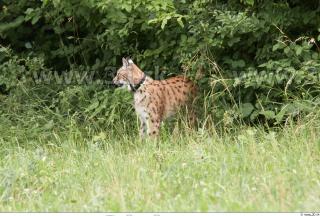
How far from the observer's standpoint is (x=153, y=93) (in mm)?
10805

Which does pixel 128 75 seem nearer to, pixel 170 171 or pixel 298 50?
pixel 298 50

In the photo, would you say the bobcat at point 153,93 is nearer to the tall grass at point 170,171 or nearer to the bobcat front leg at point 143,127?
the bobcat front leg at point 143,127

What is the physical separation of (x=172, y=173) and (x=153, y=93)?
12.0 ft

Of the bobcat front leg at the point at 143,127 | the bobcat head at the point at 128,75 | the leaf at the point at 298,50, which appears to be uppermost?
the leaf at the point at 298,50

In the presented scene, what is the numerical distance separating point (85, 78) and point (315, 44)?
4.07 metres

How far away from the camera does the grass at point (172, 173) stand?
627cm

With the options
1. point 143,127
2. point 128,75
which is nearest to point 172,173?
point 143,127

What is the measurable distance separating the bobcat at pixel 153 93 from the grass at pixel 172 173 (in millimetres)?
1245

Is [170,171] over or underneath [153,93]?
over

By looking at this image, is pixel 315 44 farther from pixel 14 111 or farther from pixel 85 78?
pixel 14 111

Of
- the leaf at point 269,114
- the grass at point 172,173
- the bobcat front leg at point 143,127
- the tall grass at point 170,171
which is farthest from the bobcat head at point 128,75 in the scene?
the leaf at point 269,114

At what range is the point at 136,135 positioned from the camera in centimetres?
1014

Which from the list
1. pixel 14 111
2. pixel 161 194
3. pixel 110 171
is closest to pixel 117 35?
pixel 14 111

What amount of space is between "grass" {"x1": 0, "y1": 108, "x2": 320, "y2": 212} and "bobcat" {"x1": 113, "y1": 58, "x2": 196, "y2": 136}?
1.25 m
